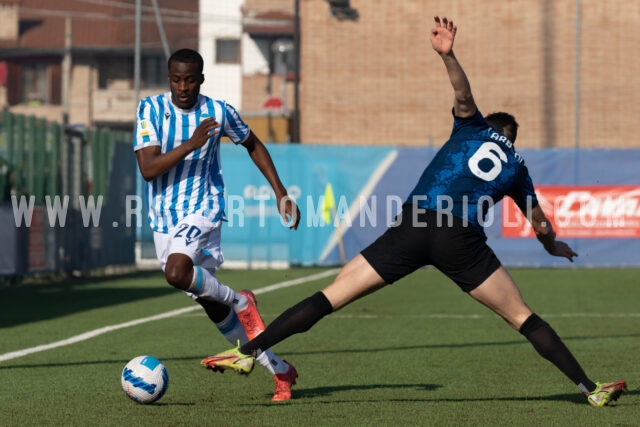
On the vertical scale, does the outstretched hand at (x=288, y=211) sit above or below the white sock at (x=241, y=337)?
above

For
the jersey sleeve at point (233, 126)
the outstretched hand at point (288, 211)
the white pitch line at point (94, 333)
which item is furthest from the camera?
the white pitch line at point (94, 333)

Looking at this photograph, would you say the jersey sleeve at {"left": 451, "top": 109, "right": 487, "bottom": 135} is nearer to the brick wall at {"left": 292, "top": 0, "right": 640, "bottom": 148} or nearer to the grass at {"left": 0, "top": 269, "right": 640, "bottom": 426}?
the grass at {"left": 0, "top": 269, "right": 640, "bottom": 426}

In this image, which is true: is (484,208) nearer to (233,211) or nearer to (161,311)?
(161,311)

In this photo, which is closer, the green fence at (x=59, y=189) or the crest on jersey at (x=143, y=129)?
the crest on jersey at (x=143, y=129)

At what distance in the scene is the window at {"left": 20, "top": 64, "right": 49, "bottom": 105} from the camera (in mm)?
73375

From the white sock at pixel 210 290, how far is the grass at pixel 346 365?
0.62 metres

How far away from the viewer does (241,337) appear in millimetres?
7969

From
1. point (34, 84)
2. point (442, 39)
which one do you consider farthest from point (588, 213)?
point (34, 84)

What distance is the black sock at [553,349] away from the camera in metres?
7.38

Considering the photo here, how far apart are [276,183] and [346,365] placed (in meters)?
2.26

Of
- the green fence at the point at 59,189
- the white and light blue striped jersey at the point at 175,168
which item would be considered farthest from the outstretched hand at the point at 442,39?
the green fence at the point at 59,189

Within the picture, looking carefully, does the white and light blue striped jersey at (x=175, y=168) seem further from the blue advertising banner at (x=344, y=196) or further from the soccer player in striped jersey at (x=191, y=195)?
the blue advertising banner at (x=344, y=196)

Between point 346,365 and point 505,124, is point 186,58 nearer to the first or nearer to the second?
point 505,124

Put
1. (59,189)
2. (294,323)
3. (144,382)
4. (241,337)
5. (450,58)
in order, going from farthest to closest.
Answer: (59,189)
(241,337)
(144,382)
(294,323)
(450,58)
